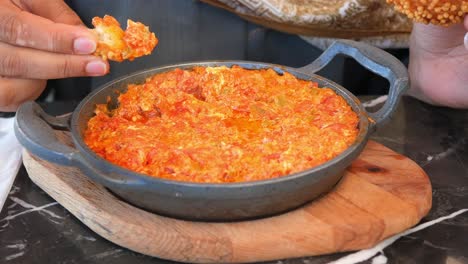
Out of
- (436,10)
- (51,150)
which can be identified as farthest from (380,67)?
(51,150)

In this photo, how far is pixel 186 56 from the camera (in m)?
Result: 2.04

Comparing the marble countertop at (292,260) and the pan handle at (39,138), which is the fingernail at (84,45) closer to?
the pan handle at (39,138)

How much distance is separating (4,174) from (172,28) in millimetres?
856

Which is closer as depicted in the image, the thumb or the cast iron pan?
the cast iron pan

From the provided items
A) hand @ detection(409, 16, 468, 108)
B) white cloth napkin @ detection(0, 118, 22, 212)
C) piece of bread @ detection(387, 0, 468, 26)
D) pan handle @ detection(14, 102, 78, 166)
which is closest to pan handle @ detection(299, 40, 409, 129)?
piece of bread @ detection(387, 0, 468, 26)

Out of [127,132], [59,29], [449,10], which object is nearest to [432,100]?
[449,10]

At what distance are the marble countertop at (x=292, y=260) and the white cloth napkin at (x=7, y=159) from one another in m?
0.02

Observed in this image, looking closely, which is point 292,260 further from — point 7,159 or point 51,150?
point 7,159

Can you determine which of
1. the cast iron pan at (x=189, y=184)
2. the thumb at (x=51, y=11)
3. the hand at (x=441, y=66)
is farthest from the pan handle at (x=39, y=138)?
the hand at (x=441, y=66)

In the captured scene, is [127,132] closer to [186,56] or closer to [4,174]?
[4,174]

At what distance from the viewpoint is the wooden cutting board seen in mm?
1040

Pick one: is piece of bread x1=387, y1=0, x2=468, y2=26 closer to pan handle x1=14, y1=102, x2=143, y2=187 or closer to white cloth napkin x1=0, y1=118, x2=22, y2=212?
pan handle x1=14, y1=102, x2=143, y2=187

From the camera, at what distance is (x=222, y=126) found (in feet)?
4.08

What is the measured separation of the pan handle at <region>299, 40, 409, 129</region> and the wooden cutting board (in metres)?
0.16
